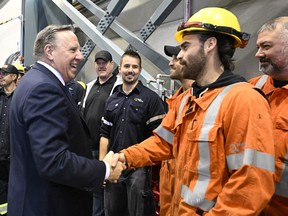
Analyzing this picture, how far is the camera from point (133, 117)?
3.18 metres

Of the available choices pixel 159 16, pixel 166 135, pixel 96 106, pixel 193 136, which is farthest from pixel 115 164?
pixel 159 16

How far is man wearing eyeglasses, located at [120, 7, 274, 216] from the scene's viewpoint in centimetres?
139

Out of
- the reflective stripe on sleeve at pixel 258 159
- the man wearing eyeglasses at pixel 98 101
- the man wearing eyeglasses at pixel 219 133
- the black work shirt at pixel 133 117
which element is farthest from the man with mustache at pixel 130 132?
the reflective stripe on sleeve at pixel 258 159

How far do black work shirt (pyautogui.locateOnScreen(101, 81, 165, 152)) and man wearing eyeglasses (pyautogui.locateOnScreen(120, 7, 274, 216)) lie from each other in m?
1.23

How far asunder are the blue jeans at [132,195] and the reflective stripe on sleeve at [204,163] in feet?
4.89

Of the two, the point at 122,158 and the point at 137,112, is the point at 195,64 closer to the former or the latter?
the point at 122,158

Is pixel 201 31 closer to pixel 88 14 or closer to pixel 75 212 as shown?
pixel 75 212

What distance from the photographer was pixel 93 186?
1.76 meters

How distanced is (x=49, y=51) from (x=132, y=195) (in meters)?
1.69

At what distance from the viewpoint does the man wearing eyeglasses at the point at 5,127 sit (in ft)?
12.9

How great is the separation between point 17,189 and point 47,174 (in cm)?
25

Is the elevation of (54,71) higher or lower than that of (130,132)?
higher

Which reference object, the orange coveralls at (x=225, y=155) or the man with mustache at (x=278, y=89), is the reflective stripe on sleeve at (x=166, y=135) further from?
the man with mustache at (x=278, y=89)

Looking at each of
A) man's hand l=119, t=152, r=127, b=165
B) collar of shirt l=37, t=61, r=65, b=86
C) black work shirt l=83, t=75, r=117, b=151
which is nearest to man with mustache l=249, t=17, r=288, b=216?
man's hand l=119, t=152, r=127, b=165
